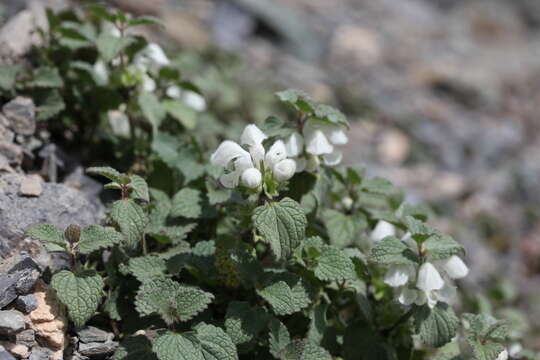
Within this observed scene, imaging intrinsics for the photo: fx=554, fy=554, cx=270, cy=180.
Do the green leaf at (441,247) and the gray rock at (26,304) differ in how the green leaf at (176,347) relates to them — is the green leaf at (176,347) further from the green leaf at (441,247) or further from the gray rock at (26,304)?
the green leaf at (441,247)

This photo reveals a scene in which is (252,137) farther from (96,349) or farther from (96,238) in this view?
(96,349)

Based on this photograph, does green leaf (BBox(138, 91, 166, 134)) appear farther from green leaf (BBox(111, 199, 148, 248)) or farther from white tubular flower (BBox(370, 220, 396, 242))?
white tubular flower (BBox(370, 220, 396, 242))

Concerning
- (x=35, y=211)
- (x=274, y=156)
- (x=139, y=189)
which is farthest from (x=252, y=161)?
(x=35, y=211)

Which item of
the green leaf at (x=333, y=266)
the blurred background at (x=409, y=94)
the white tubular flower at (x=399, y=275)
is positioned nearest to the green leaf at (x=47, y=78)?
the blurred background at (x=409, y=94)

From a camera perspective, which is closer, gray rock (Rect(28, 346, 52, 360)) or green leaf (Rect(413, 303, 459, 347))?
gray rock (Rect(28, 346, 52, 360))

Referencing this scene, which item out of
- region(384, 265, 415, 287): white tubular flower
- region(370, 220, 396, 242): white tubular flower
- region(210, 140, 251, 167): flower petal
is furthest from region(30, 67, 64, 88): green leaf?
region(384, 265, 415, 287): white tubular flower

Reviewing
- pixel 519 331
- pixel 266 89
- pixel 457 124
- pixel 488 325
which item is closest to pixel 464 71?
pixel 457 124

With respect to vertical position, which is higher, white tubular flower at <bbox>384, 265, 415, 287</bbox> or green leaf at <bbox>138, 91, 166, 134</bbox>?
white tubular flower at <bbox>384, 265, 415, 287</bbox>

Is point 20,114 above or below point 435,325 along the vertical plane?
below
